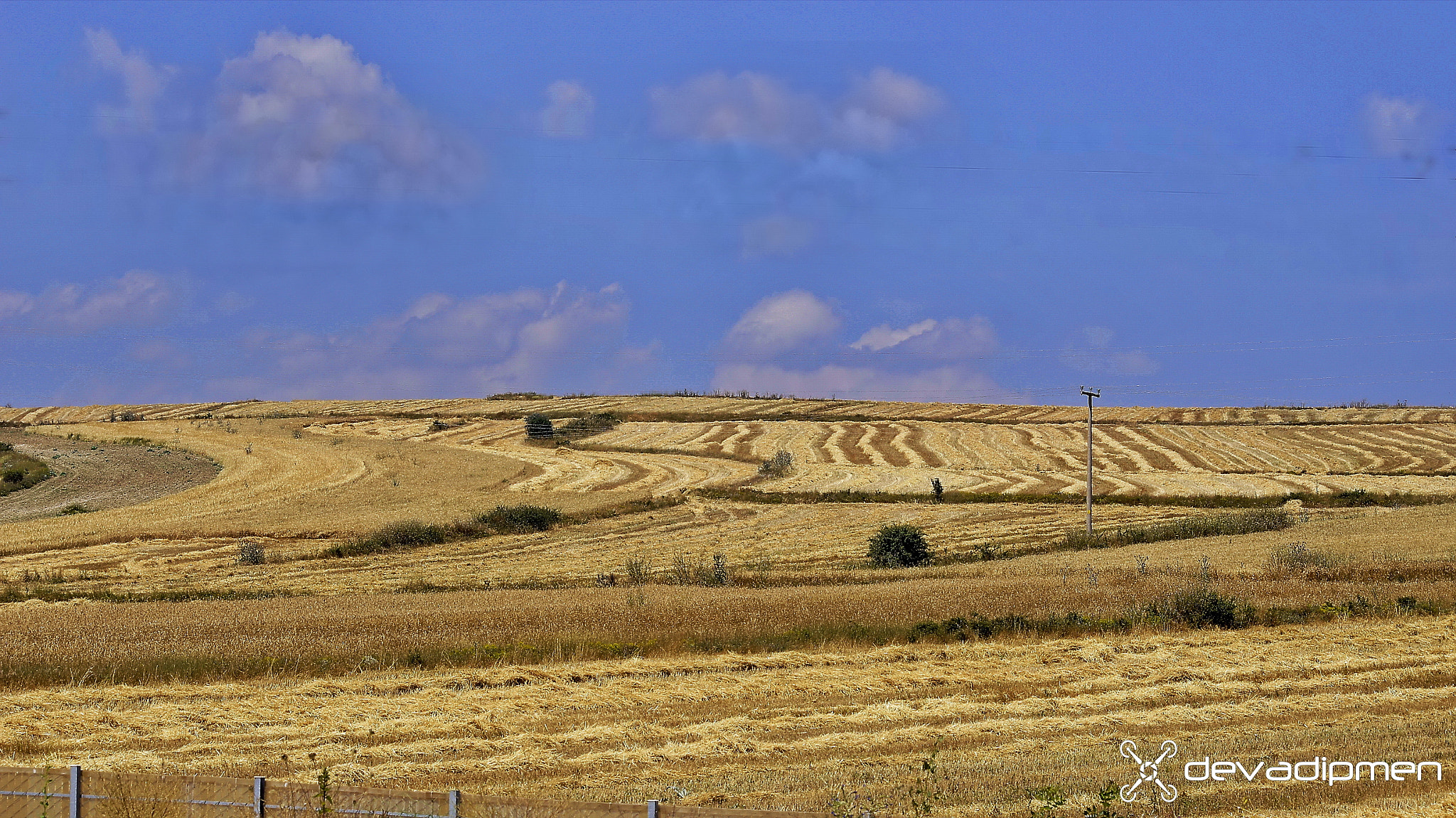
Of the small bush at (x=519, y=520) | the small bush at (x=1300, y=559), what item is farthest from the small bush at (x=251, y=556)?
the small bush at (x=1300, y=559)

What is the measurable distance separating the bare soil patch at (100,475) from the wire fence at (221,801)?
42.8 m

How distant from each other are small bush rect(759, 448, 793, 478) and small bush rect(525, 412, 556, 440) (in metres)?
19.4

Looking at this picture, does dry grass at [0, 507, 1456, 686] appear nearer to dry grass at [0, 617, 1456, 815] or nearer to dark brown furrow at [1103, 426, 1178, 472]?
dry grass at [0, 617, 1456, 815]

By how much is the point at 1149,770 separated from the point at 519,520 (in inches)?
1397

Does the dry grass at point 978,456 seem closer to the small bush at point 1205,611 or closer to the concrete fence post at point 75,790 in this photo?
the small bush at point 1205,611

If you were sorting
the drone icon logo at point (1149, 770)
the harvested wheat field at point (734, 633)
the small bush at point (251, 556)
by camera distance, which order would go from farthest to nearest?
the small bush at point (251, 556) < the harvested wheat field at point (734, 633) < the drone icon logo at point (1149, 770)

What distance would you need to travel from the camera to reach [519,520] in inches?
1785

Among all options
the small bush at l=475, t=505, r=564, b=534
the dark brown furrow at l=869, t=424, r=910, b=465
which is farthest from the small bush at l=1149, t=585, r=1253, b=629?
the dark brown furrow at l=869, t=424, r=910, b=465

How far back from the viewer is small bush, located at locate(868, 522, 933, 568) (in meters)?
35.8

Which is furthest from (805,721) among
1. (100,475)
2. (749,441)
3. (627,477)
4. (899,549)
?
(749,441)

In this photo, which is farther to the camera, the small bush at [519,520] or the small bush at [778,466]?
the small bush at [778,466]

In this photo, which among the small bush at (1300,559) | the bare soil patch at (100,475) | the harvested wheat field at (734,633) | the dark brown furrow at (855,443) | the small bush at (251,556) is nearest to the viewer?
the harvested wheat field at (734,633)

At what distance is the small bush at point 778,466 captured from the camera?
59.8 metres

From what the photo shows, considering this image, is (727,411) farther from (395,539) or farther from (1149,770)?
(1149,770)
